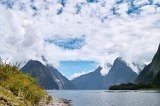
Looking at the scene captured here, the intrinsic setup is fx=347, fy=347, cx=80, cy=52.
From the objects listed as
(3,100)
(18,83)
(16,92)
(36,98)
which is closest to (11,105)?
(3,100)

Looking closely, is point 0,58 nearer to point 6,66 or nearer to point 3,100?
point 6,66

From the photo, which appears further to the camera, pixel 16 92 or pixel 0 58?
pixel 0 58

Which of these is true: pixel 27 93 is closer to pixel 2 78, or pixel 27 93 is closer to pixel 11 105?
pixel 2 78

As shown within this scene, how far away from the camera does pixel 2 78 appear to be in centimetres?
3481

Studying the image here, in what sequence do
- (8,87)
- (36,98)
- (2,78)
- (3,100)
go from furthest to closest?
(36,98)
(2,78)
(8,87)
(3,100)

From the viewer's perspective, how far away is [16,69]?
41812 mm

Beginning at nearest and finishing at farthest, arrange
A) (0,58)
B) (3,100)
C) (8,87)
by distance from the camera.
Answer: (3,100) → (8,87) → (0,58)

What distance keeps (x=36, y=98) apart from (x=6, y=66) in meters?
5.73

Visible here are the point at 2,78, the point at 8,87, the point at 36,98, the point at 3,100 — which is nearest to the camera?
the point at 3,100

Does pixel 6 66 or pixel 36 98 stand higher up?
pixel 6 66

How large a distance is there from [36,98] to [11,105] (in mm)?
16731

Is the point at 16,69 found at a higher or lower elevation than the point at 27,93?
higher

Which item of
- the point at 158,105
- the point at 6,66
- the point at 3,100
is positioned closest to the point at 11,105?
the point at 3,100

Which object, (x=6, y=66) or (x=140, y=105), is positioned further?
(x=140, y=105)
